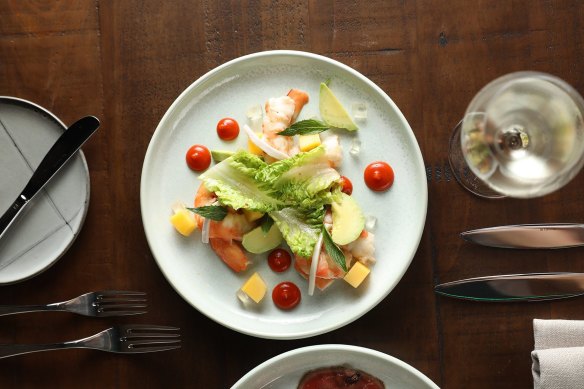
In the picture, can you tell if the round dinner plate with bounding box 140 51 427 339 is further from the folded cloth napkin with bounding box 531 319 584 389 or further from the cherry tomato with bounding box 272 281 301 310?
the folded cloth napkin with bounding box 531 319 584 389

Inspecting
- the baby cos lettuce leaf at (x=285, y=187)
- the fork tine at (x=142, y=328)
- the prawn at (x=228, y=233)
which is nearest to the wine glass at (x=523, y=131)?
the baby cos lettuce leaf at (x=285, y=187)

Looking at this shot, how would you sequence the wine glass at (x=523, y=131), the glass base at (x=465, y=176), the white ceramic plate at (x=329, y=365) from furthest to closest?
the glass base at (x=465, y=176)
the white ceramic plate at (x=329, y=365)
the wine glass at (x=523, y=131)

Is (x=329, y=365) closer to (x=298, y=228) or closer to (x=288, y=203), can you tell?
(x=298, y=228)

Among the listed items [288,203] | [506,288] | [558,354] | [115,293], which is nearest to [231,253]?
[288,203]

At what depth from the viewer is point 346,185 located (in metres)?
2.50

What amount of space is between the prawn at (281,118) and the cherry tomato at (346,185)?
215mm

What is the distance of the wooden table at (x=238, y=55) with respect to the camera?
2.57m

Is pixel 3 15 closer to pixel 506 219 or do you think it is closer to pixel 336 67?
pixel 336 67

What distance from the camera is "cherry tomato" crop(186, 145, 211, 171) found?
8.27ft

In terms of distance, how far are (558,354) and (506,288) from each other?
31 centimetres

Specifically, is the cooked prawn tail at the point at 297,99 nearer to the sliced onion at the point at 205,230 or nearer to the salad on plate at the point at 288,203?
the salad on plate at the point at 288,203

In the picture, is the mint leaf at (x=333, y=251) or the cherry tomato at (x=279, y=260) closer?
the mint leaf at (x=333, y=251)

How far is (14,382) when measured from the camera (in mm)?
2609

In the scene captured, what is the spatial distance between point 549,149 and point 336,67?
0.84 metres
